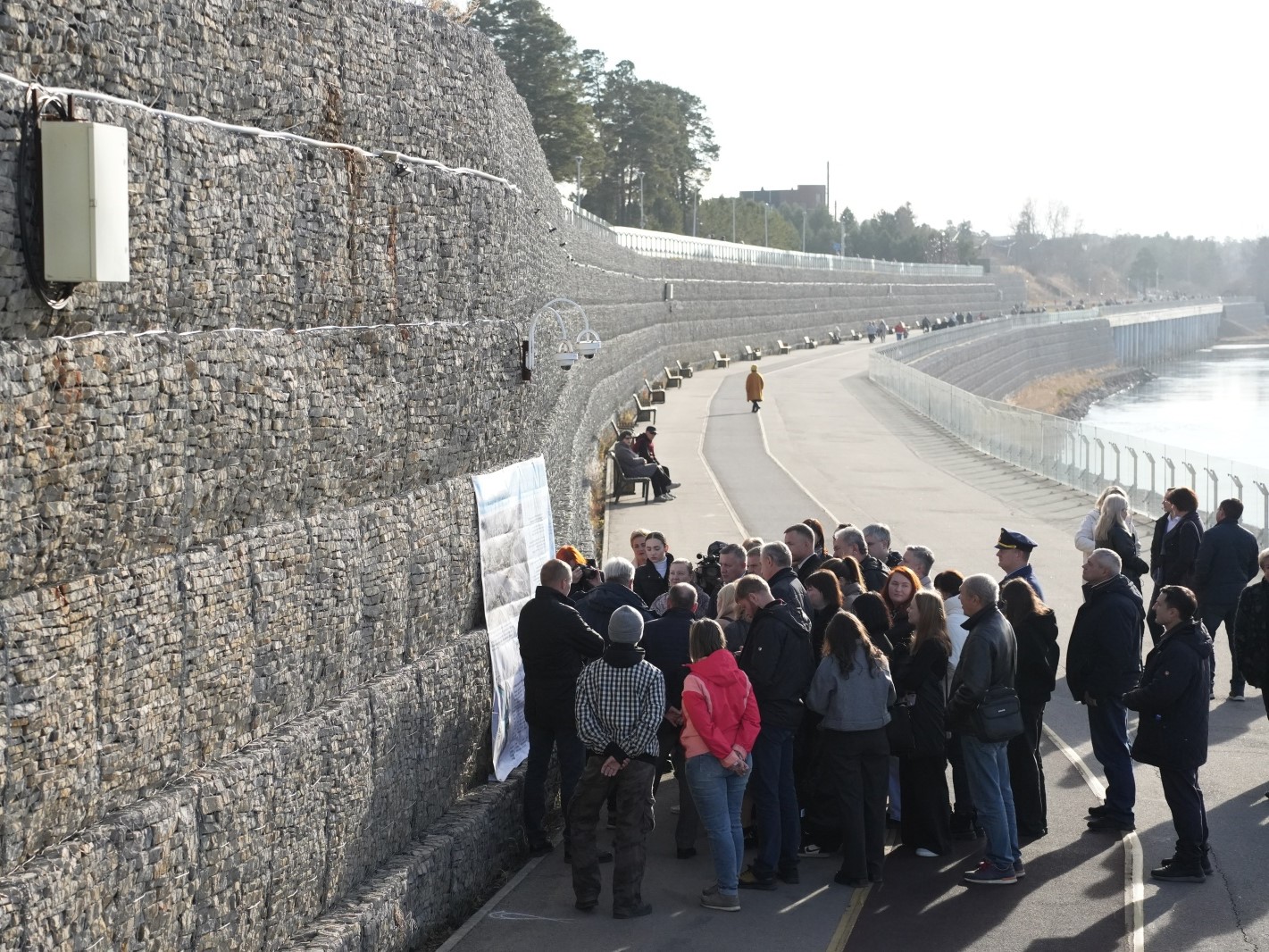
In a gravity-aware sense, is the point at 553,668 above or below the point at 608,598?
below

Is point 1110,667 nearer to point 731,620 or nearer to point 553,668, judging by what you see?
point 731,620

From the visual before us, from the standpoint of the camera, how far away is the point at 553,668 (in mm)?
9414

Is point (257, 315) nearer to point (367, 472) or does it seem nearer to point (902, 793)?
point (367, 472)

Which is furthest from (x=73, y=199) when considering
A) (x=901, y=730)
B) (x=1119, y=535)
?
(x=1119, y=535)

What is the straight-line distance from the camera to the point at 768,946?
8.12 meters

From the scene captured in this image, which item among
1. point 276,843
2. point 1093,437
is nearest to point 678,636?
point 276,843

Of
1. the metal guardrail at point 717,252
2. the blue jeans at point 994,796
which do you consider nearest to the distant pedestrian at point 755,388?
the metal guardrail at point 717,252

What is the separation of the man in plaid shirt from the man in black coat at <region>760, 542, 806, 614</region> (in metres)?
1.48

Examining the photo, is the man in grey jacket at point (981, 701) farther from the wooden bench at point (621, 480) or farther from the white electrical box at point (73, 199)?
the wooden bench at point (621, 480)

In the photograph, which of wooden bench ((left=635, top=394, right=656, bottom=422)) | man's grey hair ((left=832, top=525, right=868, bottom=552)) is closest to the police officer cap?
man's grey hair ((left=832, top=525, right=868, bottom=552))

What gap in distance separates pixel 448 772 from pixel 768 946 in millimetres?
2282

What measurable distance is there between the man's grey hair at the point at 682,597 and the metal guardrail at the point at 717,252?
1734 centimetres

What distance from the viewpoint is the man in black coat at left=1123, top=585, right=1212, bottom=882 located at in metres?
8.83

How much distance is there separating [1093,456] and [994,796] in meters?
20.4
